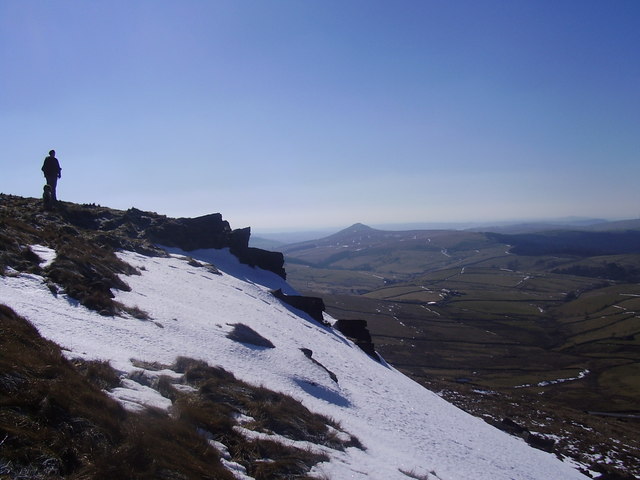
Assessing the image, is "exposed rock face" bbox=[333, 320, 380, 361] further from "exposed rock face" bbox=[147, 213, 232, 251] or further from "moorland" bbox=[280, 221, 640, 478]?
"exposed rock face" bbox=[147, 213, 232, 251]

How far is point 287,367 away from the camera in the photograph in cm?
1956

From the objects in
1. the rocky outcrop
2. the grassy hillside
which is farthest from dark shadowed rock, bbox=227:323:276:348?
the rocky outcrop

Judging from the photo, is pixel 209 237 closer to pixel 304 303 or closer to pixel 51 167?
pixel 304 303

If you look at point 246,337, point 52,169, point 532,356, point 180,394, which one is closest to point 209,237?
point 52,169

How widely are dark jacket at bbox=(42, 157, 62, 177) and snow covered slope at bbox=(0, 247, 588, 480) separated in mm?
9812

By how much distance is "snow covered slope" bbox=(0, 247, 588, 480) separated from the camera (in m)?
13.0

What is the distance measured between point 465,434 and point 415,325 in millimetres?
118925

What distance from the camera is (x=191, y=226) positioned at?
50.8 m

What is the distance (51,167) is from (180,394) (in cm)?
3033

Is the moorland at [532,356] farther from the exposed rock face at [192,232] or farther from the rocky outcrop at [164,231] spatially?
the exposed rock face at [192,232]

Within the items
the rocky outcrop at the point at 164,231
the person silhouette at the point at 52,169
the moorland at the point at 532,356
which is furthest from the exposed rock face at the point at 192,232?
Result: the moorland at the point at 532,356

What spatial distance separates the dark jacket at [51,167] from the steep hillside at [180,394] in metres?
4.23

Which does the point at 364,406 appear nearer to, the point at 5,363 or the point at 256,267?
the point at 5,363

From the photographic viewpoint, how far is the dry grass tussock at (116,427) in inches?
256
